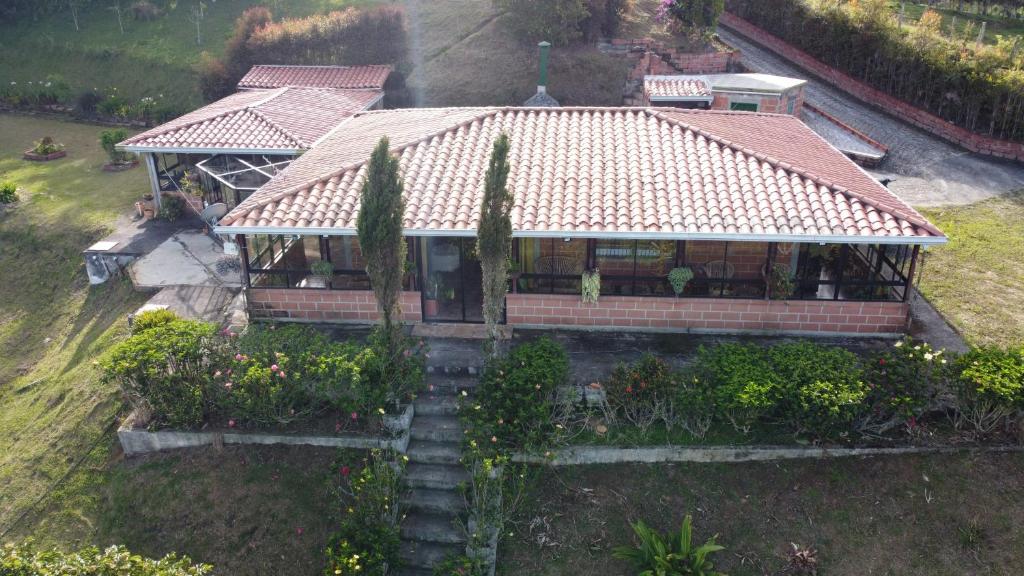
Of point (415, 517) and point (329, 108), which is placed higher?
point (329, 108)

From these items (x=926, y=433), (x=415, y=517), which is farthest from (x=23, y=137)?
(x=926, y=433)

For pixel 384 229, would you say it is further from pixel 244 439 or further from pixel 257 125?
pixel 257 125

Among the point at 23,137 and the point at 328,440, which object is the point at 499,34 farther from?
the point at 328,440

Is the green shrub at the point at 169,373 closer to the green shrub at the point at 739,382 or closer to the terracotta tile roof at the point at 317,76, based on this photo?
the green shrub at the point at 739,382

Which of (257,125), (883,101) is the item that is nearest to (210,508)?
(257,125)

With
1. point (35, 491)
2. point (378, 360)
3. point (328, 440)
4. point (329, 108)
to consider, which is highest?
point (329, 108)

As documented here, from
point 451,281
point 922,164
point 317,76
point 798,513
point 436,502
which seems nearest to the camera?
point 798,513

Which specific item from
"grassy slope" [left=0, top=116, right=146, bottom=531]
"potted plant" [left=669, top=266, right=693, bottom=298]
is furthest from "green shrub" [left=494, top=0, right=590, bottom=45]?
"potted plant" [left=669, top=266, right=693, bottom=298]
